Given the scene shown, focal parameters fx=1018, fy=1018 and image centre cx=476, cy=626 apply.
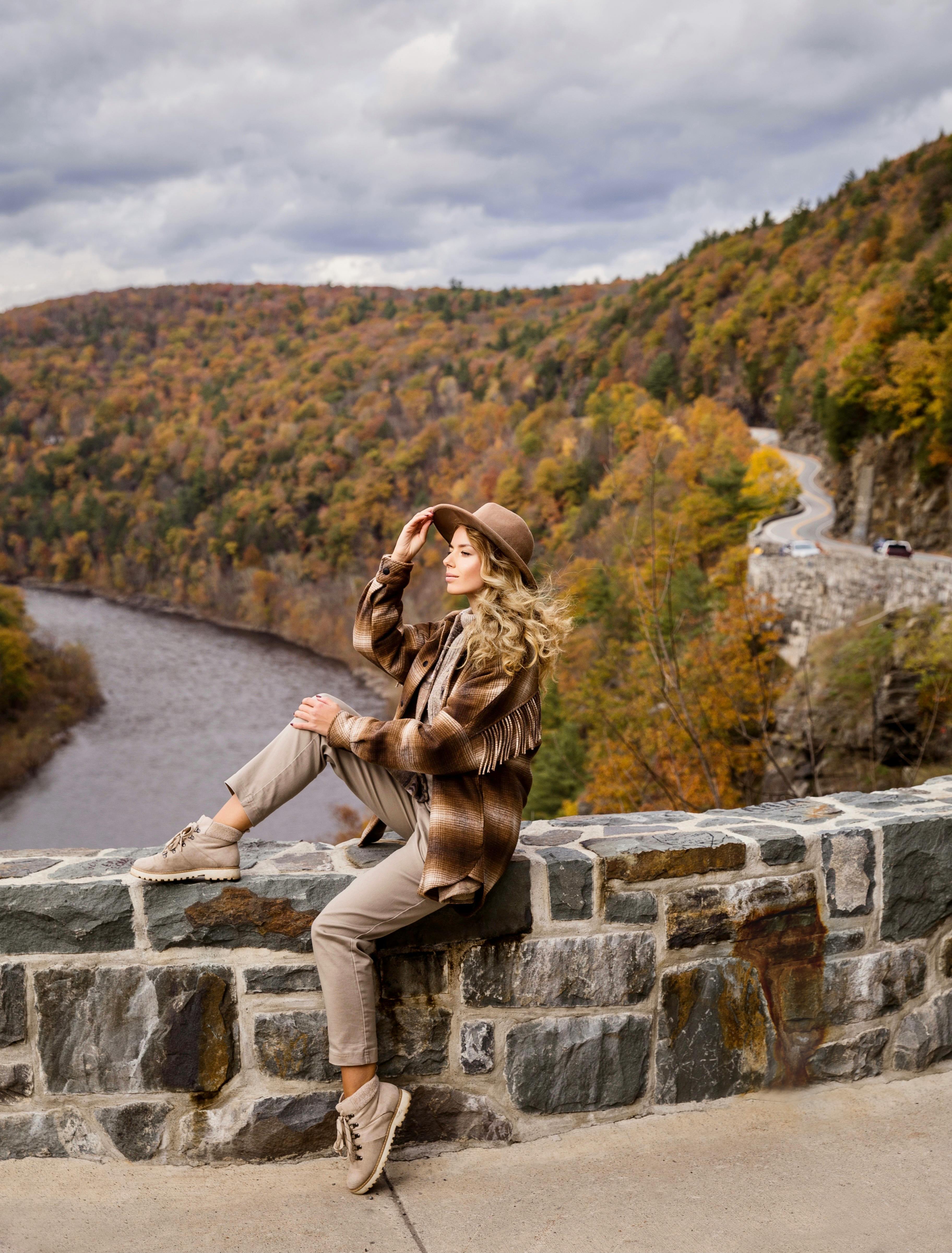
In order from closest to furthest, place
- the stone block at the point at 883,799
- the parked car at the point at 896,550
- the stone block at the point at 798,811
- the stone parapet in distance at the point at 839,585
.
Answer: the stone block at the point at 798,811 < the stone block at the point at 883,799 < the stone parapet in distance at the point at 839,585 < the parked car at the point at 896,550

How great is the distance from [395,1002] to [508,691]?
2.57 feet

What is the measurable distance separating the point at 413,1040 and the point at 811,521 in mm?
31900

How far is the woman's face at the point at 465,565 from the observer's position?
232cm

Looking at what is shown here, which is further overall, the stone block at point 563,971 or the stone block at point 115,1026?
the stone block at point 563,971

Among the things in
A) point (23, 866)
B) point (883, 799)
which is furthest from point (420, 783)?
point (883, 799)

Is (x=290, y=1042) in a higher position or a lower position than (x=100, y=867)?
lower

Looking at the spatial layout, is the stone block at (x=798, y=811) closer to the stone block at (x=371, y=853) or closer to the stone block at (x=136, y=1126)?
the stone block at (x=371, y=853)

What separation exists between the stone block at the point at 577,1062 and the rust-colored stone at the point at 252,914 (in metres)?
0.57

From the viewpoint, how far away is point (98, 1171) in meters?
2.25

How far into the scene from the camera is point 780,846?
2.53 metres

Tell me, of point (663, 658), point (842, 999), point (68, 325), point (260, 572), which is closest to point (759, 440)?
point (260, 572)

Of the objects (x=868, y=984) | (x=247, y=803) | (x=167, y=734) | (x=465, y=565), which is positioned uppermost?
(x=465, y=565)

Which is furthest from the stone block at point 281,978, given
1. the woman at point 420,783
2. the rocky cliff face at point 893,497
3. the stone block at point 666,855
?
the rocky cliff face at point 893,497

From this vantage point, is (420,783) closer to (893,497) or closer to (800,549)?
(800,549)
